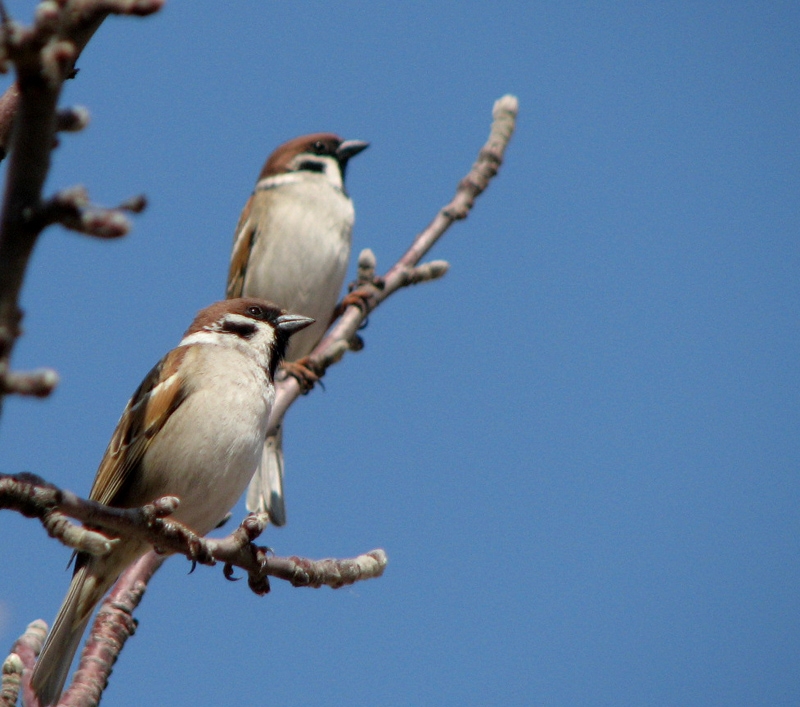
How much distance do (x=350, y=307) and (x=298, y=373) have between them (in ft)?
1.43

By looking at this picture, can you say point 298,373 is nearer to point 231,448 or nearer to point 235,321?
point 235,321

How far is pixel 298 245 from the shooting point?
594cm

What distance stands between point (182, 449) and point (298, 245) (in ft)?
9.00

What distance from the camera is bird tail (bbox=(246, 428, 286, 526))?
5.00 m

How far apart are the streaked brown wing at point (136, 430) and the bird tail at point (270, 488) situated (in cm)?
132

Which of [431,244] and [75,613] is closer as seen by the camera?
[75,613]

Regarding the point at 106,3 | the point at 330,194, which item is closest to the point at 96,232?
the point at 106,3

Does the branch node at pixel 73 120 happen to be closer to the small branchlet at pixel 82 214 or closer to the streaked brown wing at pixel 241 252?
the small branchlet at pixel 82 214

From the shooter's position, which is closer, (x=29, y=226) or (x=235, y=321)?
(x=29, y=226)

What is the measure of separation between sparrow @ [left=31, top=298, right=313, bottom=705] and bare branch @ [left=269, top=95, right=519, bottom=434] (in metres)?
1.06

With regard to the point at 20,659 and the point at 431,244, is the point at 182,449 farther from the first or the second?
the point at 431,244

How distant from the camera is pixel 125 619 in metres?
3.21

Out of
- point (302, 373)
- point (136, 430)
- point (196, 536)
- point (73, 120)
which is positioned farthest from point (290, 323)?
point (73, 120)

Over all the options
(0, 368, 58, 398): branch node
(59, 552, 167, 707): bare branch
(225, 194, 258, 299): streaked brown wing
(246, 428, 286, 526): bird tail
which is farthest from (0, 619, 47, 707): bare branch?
(225, 194, 258, 299): streaked brown wing
